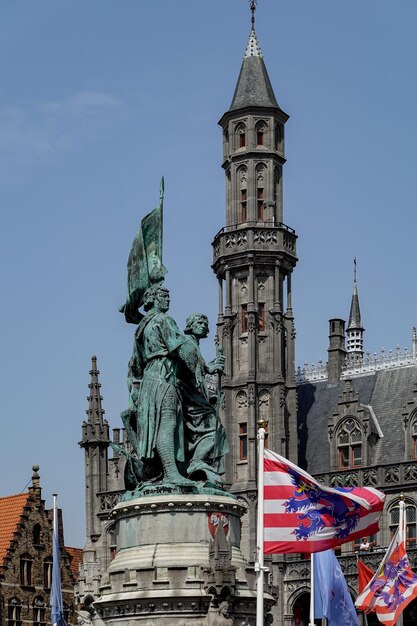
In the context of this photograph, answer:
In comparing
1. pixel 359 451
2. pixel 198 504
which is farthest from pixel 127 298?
pixel 359 451

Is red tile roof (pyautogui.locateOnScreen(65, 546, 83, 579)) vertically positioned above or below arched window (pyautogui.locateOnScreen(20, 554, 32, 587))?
above

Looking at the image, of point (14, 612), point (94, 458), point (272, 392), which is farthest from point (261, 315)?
point (14, 612)

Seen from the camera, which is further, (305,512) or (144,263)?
(144,263)

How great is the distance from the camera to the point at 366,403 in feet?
246

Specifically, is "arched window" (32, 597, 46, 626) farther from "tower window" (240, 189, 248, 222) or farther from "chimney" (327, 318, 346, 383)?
"tower window" (240, 189, 248, 222)

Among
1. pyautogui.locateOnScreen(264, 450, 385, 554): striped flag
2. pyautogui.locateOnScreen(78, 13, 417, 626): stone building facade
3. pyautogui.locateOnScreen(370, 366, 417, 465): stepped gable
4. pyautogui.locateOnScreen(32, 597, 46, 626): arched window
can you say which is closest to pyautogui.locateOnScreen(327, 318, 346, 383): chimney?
pyautogui.locateOnScreen(78, 13, 417, 626): stone building facade

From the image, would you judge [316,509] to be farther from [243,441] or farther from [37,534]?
[243,441]

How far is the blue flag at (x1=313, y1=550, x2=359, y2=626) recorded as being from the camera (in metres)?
35.6

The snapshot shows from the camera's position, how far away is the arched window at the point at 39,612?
2653 inches

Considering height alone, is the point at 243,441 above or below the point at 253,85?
below

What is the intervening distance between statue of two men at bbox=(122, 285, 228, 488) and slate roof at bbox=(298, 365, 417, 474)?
135 ft

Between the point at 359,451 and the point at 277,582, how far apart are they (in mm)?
6693

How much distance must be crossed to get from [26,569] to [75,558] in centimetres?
1093

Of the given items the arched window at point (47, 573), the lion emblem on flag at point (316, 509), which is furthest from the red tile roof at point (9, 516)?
the lion emblem on flag at point (316, 509)
